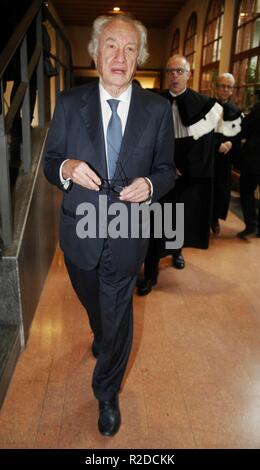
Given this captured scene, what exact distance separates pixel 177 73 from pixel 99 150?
1654 millimetres

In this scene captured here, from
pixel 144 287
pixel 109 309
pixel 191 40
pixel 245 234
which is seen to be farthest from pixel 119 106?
pixel 191 40

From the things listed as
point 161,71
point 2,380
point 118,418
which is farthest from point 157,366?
point 161,71

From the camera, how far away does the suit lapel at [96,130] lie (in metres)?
1.41

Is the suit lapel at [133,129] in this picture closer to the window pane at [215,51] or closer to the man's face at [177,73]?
the man's face at [177,73]

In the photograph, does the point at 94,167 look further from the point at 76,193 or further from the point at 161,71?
the point at 161,71

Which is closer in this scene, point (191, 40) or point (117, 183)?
point (117, 183)

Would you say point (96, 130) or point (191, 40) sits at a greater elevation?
point (191, 40)

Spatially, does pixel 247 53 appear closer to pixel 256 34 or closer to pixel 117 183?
pixel 256 34

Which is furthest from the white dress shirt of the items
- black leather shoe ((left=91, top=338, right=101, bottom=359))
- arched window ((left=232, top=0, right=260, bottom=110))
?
arched window ((left=232, top=0, right=260, bottom=110))

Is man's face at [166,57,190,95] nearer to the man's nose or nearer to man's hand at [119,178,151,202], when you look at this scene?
the man's nose

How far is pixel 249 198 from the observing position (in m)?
4.30

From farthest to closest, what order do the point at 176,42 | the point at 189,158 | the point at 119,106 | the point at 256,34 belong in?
the point at 176,42 < the point at 256,34 < the point at 189,158 < the point at 119,106

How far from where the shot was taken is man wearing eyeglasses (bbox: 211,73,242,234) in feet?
13.2
